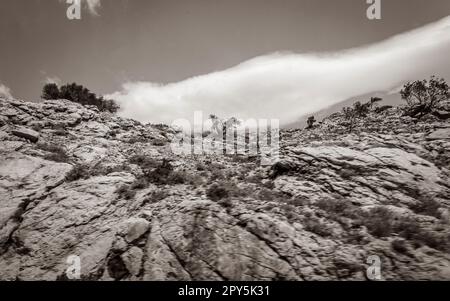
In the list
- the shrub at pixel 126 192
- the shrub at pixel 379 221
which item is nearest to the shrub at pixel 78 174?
the shrub at pixel 126 192

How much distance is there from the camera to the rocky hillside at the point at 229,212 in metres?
9.19

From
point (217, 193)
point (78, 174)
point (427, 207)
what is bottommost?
point (427, 207)

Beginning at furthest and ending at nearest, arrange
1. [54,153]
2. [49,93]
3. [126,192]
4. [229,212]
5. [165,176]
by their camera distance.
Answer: [49,93] < [54,153] < [165,176] < [126,192] < [229,212]

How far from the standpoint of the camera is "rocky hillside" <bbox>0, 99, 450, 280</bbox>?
9.19 metres

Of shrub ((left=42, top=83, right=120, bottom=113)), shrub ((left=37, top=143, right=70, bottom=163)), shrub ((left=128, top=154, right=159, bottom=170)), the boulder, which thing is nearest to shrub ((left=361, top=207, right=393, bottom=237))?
shrub ((left=128, top=154, right=159, bottom=170))

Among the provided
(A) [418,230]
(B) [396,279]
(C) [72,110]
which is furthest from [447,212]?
(C) [72,110]

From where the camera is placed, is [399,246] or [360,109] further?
[360,109]

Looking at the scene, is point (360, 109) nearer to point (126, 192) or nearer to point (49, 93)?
point (126, 192)

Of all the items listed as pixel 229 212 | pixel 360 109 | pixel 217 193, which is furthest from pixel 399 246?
pixel 360 109

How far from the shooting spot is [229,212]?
11.7 metres

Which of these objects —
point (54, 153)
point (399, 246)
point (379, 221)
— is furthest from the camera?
point (54, 153)

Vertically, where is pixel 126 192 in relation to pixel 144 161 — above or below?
below

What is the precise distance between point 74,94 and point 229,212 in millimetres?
42292
